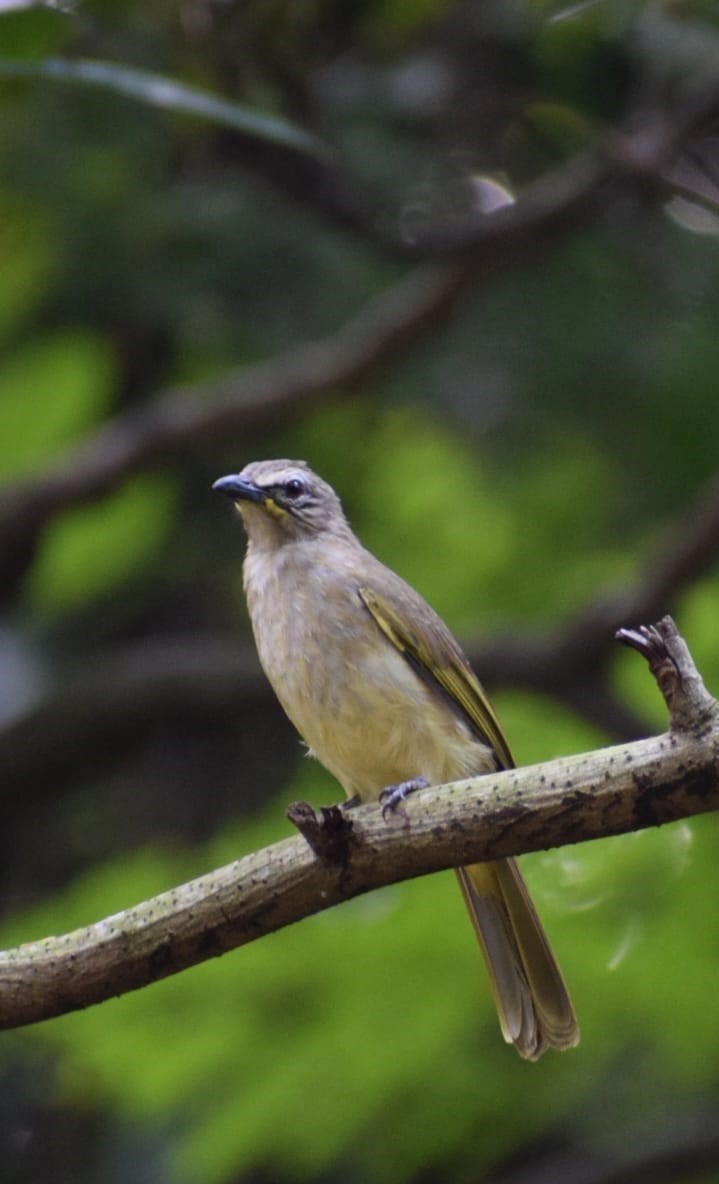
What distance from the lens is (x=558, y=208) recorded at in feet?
21.2

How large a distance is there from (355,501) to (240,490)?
6.74ft

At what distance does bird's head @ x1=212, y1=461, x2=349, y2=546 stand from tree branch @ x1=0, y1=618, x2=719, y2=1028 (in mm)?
1482

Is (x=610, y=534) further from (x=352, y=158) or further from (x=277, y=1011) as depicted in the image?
(x=277, y=1011)

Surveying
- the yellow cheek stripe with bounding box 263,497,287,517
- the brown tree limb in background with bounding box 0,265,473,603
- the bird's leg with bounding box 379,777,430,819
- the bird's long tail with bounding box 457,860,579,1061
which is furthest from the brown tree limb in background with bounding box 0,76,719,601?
the bird's leg with bounding box 379,777,430,819

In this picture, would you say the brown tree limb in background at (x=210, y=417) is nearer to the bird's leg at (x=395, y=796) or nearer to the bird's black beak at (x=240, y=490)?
the bird's black beak at (x=240, y=490)

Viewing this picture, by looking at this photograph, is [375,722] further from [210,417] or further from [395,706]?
[210,417]

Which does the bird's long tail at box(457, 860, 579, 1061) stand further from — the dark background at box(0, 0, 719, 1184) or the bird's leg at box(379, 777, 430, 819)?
the bird's leg at box(379, 777, 430, 819)

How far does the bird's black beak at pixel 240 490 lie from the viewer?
4.64 meters

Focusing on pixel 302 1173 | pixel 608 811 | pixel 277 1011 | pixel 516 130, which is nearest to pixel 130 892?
pixel 277 1011

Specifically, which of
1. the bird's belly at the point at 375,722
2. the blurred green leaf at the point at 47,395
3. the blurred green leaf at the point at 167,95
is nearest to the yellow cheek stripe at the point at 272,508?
the bird's belly at the point at 375,722

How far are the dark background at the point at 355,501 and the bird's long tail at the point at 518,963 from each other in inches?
16.3

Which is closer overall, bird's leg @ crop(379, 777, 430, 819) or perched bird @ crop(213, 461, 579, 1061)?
bird's leg @ crop(379, 777, 430, 819)

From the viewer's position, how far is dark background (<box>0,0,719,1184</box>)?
479 centimetres

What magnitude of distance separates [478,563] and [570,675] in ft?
1.73
